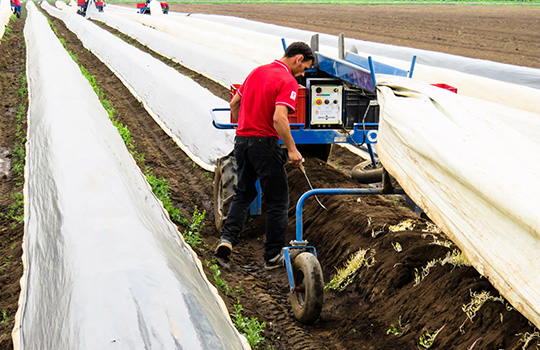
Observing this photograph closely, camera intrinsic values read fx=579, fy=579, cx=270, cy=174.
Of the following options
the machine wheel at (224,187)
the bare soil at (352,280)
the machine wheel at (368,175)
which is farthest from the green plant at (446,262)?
the machine wheel at (224,187)

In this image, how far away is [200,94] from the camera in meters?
9.68

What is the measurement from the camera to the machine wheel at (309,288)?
3.73 m

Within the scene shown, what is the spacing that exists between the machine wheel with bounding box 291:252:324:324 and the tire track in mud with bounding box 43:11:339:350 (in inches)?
4.7

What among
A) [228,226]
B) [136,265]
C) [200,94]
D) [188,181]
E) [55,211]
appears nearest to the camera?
[136,265]

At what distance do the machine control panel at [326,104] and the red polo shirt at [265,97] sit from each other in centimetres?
90

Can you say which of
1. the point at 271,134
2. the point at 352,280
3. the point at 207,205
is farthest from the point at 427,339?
the point at 207,205

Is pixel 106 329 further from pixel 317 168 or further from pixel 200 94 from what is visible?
pixel 200 94

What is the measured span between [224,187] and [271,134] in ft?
3.95

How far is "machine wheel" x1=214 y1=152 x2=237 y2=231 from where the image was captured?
534 cm

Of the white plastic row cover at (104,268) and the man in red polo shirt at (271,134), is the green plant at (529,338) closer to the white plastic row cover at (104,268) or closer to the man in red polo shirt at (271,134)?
the white plastic row cover at (104,268)

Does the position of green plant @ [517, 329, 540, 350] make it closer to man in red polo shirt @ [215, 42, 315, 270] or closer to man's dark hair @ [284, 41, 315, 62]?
man in red polo shirt @ [215, 42, 315, 270]

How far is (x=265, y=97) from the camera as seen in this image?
423cm

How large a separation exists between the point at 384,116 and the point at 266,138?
39.9 inches

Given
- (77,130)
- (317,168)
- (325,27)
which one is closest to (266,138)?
(317,168)
